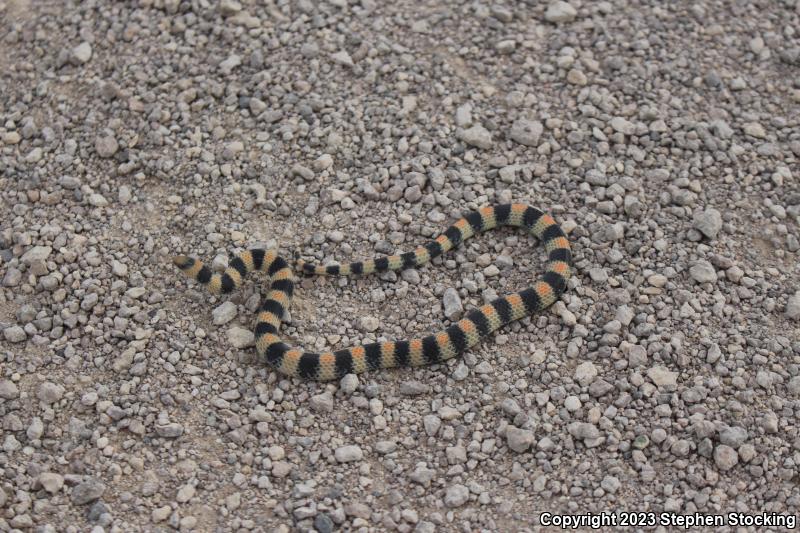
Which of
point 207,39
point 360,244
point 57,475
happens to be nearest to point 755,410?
point 360,244

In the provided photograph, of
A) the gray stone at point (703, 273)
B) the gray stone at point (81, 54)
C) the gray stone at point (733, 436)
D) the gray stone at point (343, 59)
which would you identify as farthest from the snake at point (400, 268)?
the gray stone at point (81, 54)

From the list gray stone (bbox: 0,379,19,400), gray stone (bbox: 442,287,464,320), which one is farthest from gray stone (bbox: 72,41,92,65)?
gray stone (bbox: 442,287,464,320)

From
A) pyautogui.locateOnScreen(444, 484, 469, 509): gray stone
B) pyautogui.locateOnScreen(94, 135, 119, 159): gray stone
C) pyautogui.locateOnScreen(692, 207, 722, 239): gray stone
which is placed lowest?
pyautogui.locateOnScreen(444, 484, 469, 509): gray stone

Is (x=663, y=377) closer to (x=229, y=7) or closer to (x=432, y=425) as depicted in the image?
(x=432, y=425)

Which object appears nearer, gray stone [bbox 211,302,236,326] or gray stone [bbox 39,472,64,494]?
gray stone [bbox 39,472,64,494]

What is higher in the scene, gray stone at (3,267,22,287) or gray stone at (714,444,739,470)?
gray stone at (3,267,22,287)

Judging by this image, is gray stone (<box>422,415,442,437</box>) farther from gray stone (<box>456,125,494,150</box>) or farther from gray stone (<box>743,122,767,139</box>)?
gray stone (<box>743,122,767,139</box>)
